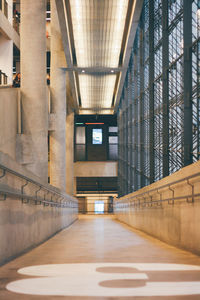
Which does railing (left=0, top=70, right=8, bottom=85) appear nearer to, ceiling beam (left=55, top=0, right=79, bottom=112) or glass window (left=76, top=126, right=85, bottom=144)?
ceiling beam (left=55, top=0, right=79, bottom=112)

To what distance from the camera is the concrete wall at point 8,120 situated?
15648 millimetres

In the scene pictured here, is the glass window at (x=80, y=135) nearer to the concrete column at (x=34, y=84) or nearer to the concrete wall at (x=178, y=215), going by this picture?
the concrete column at (x=34, y=84)

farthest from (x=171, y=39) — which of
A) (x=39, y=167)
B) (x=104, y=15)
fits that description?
(x=39, y=167)

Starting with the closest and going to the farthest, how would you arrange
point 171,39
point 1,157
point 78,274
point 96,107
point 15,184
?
point 78,274
point 1,157
point 15,184
point 171,39
point 96,107

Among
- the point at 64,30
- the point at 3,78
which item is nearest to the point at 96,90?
the point at 3,78

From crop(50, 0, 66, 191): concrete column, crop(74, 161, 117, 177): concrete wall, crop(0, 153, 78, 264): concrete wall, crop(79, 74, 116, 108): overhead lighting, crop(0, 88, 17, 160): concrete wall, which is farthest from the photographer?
crop(74, 161, 117, 177): concrete wall

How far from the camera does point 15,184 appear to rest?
7094mm

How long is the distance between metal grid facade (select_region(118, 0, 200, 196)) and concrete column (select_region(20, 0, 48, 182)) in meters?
4.00

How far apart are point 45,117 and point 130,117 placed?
39.4 feet

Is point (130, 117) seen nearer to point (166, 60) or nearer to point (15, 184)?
point (166, 60)

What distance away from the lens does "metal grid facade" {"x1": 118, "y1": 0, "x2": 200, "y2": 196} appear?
10547 millimetres

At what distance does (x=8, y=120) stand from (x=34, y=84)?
1905mm

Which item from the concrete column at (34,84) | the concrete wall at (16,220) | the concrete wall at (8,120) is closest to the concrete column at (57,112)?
the concrete column at (34,84)

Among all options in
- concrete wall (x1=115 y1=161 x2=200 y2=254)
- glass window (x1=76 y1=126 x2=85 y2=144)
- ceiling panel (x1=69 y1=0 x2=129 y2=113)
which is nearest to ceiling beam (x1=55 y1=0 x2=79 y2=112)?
ceiling panel (x1=69 y1=0 x2=129 y2=113)
